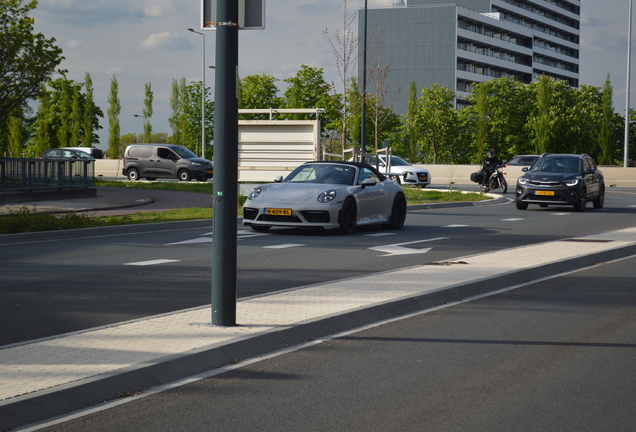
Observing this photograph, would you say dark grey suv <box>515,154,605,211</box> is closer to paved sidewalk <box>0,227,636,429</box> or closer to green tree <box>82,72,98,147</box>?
paved sidewalk <box>0,227,636,429</box>

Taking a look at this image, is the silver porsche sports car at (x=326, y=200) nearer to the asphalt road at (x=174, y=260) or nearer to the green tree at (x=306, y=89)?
the asphalt road at (x=174, y=260)

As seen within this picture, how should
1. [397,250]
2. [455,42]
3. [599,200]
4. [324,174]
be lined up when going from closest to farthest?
[397,250] → [324,174] → [599,200] → [455,42]

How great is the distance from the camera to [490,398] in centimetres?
474

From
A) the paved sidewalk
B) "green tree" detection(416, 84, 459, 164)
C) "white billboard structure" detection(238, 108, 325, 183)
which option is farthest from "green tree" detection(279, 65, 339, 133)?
the paved sidewalk

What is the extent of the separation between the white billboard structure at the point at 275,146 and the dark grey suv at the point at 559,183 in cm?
600

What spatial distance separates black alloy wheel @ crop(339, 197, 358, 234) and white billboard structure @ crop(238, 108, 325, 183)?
8.43 m

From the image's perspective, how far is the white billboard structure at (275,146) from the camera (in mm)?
23759

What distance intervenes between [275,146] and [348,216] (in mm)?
9297

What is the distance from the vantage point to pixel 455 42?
103 m

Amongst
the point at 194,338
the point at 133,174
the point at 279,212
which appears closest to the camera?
the point at 194,338

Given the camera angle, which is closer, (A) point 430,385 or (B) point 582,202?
(A) point 430,385

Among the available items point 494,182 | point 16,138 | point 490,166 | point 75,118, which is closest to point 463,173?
point 490,166

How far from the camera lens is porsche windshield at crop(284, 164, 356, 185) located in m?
15.5

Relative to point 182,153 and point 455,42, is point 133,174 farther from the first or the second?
point 455,42
